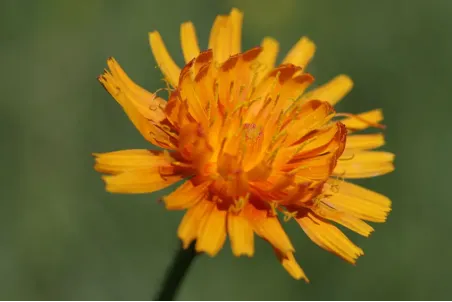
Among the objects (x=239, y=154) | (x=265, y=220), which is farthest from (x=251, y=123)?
(x=265, y=220)

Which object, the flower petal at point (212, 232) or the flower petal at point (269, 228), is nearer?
the flower petal at point (212, 232)

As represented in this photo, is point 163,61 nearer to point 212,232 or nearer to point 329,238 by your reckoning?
point 212,232

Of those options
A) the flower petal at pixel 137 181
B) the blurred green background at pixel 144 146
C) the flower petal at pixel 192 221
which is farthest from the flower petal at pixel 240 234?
the blurred green background at pixel 144 146

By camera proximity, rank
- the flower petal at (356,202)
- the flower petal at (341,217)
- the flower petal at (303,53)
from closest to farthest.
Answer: the flower petal at (341,217) < the flower petal at (356,202) < the flower petal at (303,53)

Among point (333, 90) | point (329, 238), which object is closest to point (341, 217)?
point (329, 238)

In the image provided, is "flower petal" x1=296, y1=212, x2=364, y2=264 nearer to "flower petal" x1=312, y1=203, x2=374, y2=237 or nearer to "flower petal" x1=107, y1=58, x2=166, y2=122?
"flower petal" x1=312, y1=203, x2=374, y2=237

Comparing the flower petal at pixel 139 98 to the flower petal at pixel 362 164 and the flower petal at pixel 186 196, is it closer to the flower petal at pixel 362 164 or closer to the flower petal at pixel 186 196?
the flower petal at pixel 186 196

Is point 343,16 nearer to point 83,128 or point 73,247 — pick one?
point 83,128
